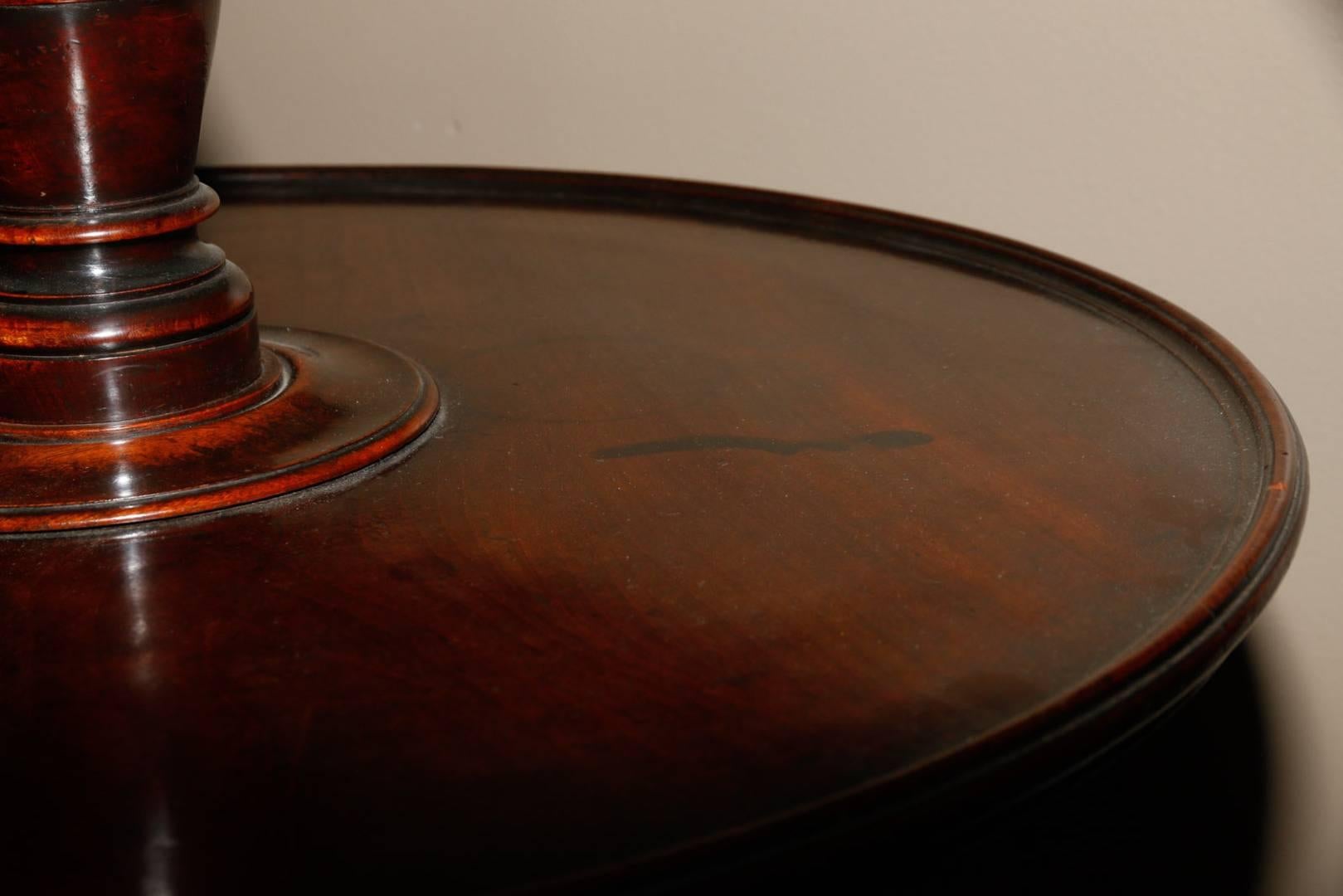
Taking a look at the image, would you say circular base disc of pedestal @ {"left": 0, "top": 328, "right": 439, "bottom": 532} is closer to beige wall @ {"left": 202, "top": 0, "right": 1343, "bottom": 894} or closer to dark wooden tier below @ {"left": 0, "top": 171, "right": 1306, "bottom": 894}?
dark wooden tier below @ {"left": 0, "top": 171, "right": 1306, "bottom": 894}

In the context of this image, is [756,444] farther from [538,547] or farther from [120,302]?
[120,302]

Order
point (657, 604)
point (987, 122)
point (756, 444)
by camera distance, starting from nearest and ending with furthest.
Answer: point (657, 604), point (756, 444), point (987, 122)

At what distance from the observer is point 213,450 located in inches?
21.7

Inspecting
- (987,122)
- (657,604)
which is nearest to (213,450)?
(657,604)

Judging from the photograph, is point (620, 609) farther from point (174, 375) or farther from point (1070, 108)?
point (1070, 108)

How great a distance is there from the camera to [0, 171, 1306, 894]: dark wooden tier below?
35 cm

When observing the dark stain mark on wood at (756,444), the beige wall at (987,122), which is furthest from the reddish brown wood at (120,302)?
Answer: the beige wall at (987,122)

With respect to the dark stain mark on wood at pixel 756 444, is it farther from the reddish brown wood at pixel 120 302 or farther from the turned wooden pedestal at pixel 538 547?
the reddish brown wood at pixel 120 302

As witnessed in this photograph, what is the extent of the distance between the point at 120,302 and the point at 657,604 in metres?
0.27

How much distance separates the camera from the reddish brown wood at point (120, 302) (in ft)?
1.67

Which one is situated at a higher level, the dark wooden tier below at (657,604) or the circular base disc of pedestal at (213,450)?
the circular base disc of pedestal at (213,450)

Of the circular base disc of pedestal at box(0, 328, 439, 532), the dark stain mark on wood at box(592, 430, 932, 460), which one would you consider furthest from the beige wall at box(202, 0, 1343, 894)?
the circular base disc of pedestal at box(0, 328, 439, 532)

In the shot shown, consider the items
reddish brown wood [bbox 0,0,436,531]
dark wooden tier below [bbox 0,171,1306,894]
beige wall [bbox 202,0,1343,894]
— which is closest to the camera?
dark wooden tier below [bbox 0,171,1306,894]

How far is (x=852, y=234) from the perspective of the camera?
0.96m
